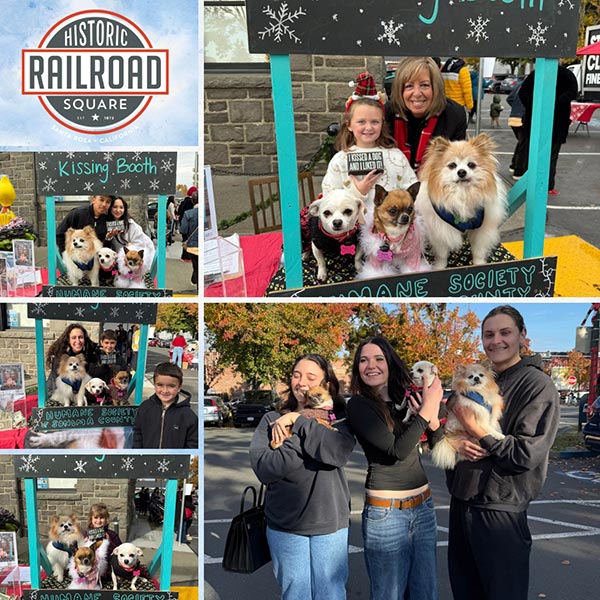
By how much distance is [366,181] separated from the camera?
2904 millimetres

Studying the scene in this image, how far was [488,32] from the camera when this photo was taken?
9.15 feet

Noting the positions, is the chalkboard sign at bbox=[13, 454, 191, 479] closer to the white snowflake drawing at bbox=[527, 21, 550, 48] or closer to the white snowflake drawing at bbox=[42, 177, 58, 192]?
the white snowflake drawing at bbox=[42, 177, 58, 192]

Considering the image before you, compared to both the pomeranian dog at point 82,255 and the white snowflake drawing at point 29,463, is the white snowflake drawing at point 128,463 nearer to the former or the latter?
the white snowflake drawing at point 29,463

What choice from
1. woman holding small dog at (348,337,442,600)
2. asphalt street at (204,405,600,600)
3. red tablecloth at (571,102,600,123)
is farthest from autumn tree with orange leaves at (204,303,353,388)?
red tablecloth at (571,102,600,123)

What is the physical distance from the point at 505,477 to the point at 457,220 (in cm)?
137

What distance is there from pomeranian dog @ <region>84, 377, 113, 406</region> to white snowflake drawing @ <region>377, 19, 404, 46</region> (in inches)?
87.0

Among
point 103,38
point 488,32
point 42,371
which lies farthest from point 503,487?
point 103,38

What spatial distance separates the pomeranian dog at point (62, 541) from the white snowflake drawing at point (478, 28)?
2.99m

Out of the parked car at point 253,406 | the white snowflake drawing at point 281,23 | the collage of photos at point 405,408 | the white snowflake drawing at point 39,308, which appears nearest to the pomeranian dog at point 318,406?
the collage of photos at point 405,408

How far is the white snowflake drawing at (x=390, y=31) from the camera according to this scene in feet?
9.01

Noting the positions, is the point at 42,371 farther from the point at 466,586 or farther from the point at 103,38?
the point at 466,586

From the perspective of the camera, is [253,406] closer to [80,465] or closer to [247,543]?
[247,543]

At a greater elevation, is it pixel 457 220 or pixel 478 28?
pixel 478 28

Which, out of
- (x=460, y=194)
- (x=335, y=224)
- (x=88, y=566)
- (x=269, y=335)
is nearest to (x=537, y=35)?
(x=460, y=194)
